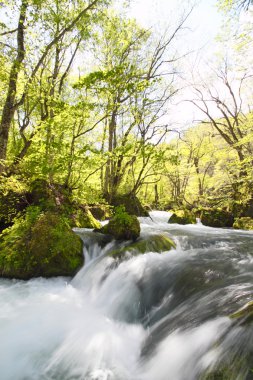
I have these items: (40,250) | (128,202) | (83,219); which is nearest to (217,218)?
(128,202)

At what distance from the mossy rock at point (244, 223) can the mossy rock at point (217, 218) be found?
103cm

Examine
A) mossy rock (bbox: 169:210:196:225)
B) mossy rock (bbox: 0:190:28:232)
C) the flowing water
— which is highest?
mossy rock (bbox: 0:190:28:232)

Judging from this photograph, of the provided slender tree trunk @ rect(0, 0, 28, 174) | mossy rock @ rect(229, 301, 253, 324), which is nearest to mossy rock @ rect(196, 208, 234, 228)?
A: mossy rock @ rect(229, 301, 253, 324)

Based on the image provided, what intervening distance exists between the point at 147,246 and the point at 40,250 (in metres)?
2.66

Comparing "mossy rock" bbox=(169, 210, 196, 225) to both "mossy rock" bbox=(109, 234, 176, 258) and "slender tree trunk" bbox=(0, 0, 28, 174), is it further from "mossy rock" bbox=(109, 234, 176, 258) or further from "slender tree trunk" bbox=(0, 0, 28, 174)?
"slender tree trunk" bbox=(0, 0, 28, 174)

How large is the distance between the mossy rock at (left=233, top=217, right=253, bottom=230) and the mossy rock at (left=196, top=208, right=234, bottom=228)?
1030mm

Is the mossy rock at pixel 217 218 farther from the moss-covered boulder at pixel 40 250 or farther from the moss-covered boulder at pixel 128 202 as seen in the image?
the moss-covered boulder at pixel 40 250

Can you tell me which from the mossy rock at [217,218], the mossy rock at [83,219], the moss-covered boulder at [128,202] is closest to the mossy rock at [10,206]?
the mossy rock at [83,219]

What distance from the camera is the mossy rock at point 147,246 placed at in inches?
241

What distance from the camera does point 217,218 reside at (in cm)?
1380

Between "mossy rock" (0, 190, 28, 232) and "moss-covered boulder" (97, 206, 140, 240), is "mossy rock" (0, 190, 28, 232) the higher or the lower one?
the higher one

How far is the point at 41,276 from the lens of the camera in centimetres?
570

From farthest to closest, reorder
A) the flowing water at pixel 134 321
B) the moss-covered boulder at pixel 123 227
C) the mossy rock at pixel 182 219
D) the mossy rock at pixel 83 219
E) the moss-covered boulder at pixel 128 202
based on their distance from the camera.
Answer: the mossy rock at pixel 182 219, the moss-covered boulder at pixel 128 202, the mossy rock at pixel 83 219, the moss-covered boulder at pixel 123 227, the flowing water at pixel 134 321

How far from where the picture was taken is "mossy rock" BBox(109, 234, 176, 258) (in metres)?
6.12
